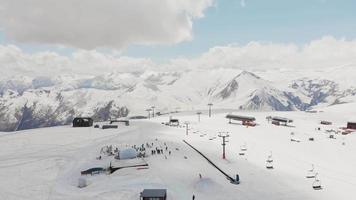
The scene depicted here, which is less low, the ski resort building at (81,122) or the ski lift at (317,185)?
the ski resort building at (81,122)

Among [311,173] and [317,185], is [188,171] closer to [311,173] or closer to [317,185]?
[317,185]

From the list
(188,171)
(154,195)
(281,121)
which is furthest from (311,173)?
(281,121)

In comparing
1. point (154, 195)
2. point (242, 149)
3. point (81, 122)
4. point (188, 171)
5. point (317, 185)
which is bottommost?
point (317, 185)

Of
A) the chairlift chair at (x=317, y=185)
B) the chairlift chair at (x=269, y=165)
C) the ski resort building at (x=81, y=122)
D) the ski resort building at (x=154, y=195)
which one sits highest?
the ski resort building at (x=81, y=122)

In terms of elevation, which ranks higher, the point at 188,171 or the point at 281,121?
the point at 281,121

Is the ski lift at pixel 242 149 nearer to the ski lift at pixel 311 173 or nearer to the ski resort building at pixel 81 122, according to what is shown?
the ski lift at pixel 311 173

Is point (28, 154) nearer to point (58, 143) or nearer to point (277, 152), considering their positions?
point (58, 143)

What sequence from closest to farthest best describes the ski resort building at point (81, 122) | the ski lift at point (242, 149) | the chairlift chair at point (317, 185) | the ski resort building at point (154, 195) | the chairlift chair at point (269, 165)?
1. the ski resort building at point (154, 195)
2. the chairlift chair at point (317, 185)
3. the chairlift chair at point (269, 165)
4. the ski lift at point (242, 149)
5. the ski resort building at point (81, 122)

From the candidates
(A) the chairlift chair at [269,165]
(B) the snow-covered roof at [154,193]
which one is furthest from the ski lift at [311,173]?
(B) the snow-covered roof at [154,193]

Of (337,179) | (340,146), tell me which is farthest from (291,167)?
(340,146)

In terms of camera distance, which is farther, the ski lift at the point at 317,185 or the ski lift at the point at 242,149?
the ski lift at the point at 242,149

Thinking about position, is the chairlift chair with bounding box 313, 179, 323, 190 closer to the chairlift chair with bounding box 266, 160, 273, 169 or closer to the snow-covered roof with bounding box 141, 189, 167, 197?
the chairlift chair with bounding box 266, 160, 273, 169
